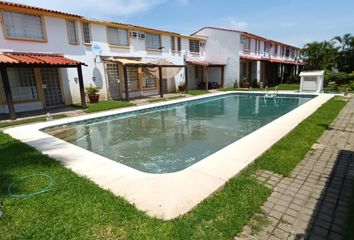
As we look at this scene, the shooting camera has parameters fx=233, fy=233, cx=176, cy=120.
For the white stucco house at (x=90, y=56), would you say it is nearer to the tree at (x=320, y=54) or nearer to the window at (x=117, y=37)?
the window at (x=117, y=37)

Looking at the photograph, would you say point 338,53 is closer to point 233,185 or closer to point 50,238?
point 233,185

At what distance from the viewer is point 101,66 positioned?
53.6 feet

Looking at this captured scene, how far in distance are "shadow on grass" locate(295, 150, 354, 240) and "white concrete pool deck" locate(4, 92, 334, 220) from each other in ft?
4.83

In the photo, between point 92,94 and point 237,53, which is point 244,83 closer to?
point 237,53

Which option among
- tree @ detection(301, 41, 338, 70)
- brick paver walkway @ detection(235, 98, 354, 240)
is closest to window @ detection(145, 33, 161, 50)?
brick paver walkway @ detection(235, 98, 354, 240)

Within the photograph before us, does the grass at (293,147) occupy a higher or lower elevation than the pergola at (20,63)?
lower

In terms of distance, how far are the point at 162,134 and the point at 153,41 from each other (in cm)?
1299

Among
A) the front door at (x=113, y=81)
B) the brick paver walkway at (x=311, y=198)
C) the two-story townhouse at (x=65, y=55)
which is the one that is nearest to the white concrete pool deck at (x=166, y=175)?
the brick paver walkway at (x=311, y=198)

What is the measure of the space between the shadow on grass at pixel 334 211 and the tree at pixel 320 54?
106ft

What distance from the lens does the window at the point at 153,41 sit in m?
19.4

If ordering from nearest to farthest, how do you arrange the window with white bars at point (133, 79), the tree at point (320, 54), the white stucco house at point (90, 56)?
1. the white stucco house at point (90, 56)
2. the window with white bars at point (133, 79)
3. the tree at point (320, 54)

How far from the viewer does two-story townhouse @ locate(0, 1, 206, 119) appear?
12.1 m

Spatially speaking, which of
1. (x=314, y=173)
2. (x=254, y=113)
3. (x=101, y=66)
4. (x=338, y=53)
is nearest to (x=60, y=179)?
(x=314, y=173)

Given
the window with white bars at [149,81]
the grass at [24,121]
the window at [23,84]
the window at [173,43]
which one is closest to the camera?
the grass at [24,121]
